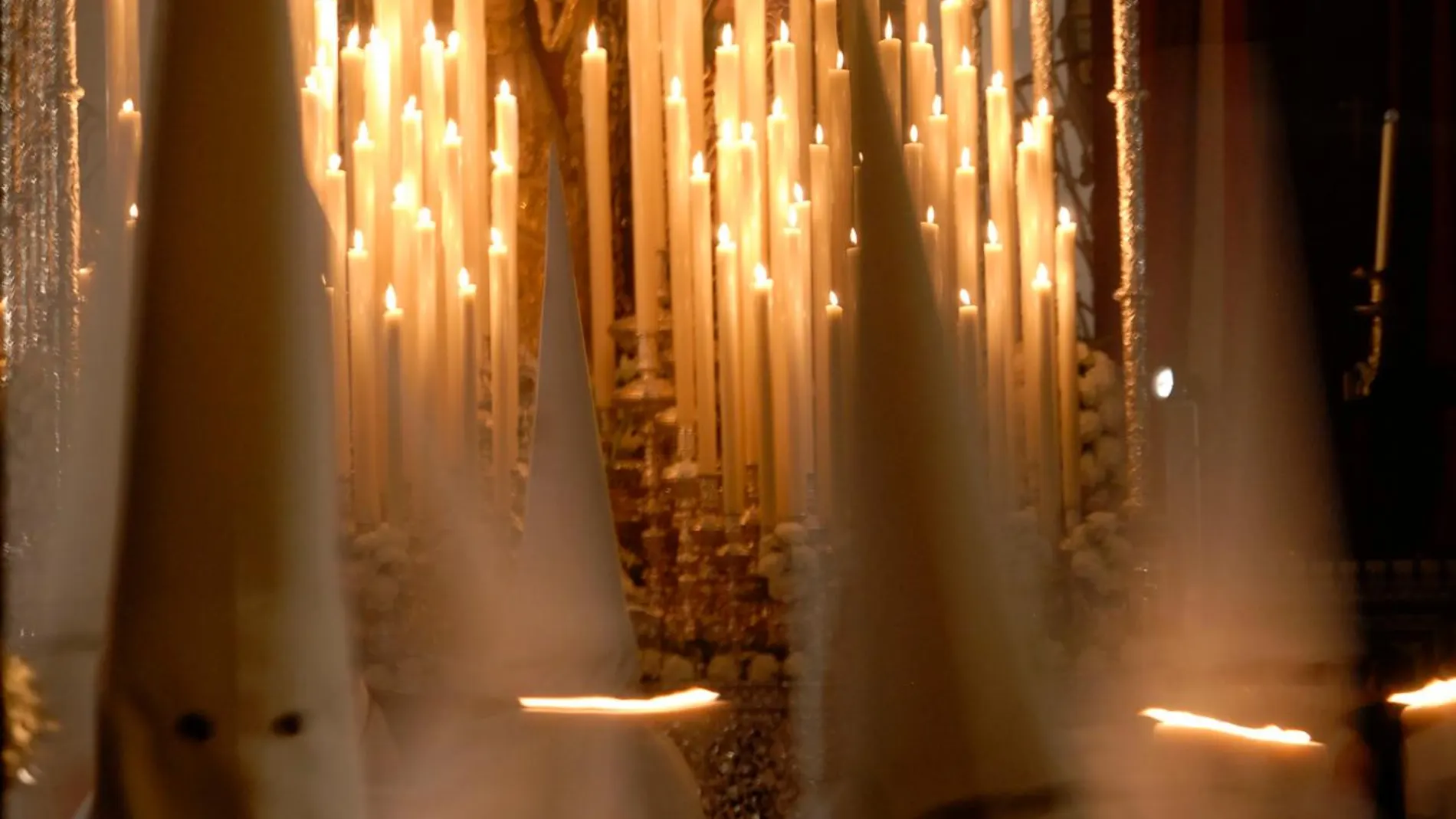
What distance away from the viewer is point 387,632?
0.94 m

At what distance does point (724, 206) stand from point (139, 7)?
39 centimetres

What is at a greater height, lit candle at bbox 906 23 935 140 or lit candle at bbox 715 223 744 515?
lit candle at bbox 906 23 935 140

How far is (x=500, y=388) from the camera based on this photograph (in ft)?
3.23

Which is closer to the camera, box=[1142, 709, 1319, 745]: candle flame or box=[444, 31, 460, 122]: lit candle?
box=[1142, 709, 1319, 745]: candle flame

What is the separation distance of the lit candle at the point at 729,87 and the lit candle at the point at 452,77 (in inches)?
7.1

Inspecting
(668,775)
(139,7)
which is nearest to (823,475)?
(668,775)

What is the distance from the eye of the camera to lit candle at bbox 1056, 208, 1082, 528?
3.49 feet

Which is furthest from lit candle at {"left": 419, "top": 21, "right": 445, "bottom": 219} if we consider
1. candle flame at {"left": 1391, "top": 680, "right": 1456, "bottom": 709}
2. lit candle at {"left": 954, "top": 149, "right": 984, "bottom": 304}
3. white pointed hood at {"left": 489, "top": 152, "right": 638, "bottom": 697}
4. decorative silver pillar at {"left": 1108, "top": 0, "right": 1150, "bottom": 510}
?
candle flame at {"left": 1391, "top": 680, "right": 1456, "bottom": 709}

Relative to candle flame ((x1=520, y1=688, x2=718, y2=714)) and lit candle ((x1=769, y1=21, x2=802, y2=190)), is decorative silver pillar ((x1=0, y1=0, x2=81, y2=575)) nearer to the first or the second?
candle flame ((x1=520, y1=688, x2=718, y2=714))

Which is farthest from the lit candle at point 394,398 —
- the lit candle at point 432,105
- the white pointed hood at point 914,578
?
the white pointed hood at point 914,578

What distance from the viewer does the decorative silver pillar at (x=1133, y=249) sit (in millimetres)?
1077

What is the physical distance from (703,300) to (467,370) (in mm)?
161

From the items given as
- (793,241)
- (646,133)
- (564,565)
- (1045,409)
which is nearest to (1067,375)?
(1045,409)

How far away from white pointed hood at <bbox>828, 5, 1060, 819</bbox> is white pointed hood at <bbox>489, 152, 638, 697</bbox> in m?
0.23
